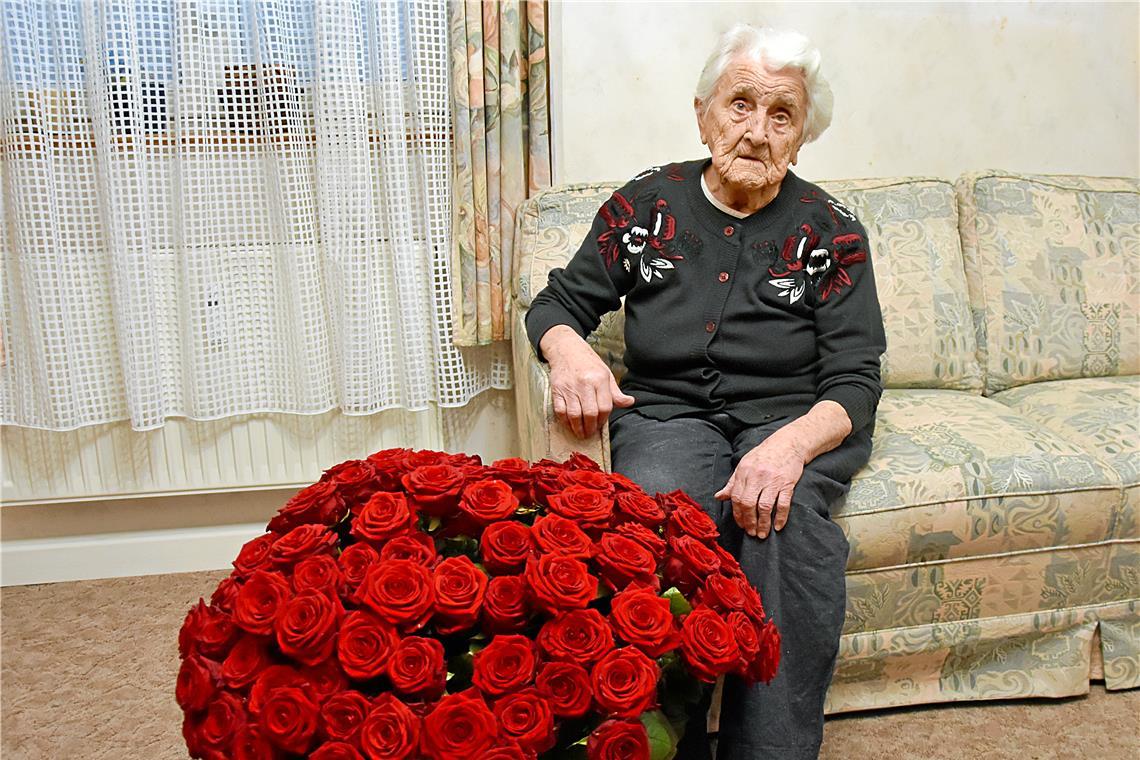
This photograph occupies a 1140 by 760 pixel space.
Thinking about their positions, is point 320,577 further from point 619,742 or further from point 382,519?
point 619,742

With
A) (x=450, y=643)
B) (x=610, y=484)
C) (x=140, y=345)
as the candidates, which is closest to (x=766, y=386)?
(x=610, y=484)

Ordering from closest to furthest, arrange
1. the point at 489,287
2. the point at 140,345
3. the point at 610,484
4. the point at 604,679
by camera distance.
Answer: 1. the point at 604,679
2. the point at 610,484
3. the point at 140,345
4. the point at 489,287

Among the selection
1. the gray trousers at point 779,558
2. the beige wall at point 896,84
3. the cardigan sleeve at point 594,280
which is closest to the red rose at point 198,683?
the gray trousers at point 779,558

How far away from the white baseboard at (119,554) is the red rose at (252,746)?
163cm

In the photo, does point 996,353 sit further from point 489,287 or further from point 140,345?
point 140,345

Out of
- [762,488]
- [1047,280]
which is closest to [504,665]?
[762,488]

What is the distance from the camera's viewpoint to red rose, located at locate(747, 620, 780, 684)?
90 centimetres

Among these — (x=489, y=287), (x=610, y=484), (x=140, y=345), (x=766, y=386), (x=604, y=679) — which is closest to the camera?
(x=604, y=679)

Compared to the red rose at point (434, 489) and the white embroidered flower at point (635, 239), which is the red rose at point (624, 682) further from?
the white embroidered flower at point (635, 239)

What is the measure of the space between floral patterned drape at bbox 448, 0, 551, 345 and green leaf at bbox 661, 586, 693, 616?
1362mm

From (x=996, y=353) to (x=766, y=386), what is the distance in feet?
2.63

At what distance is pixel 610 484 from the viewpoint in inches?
38.0

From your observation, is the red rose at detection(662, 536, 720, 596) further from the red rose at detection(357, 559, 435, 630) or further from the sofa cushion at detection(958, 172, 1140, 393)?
the sofa cushion at detection(958, 172, 1140, 393)

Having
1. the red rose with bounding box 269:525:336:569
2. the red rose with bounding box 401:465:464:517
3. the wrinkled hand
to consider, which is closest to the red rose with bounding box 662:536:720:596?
the red rose with bounding box 401:465:464:517
